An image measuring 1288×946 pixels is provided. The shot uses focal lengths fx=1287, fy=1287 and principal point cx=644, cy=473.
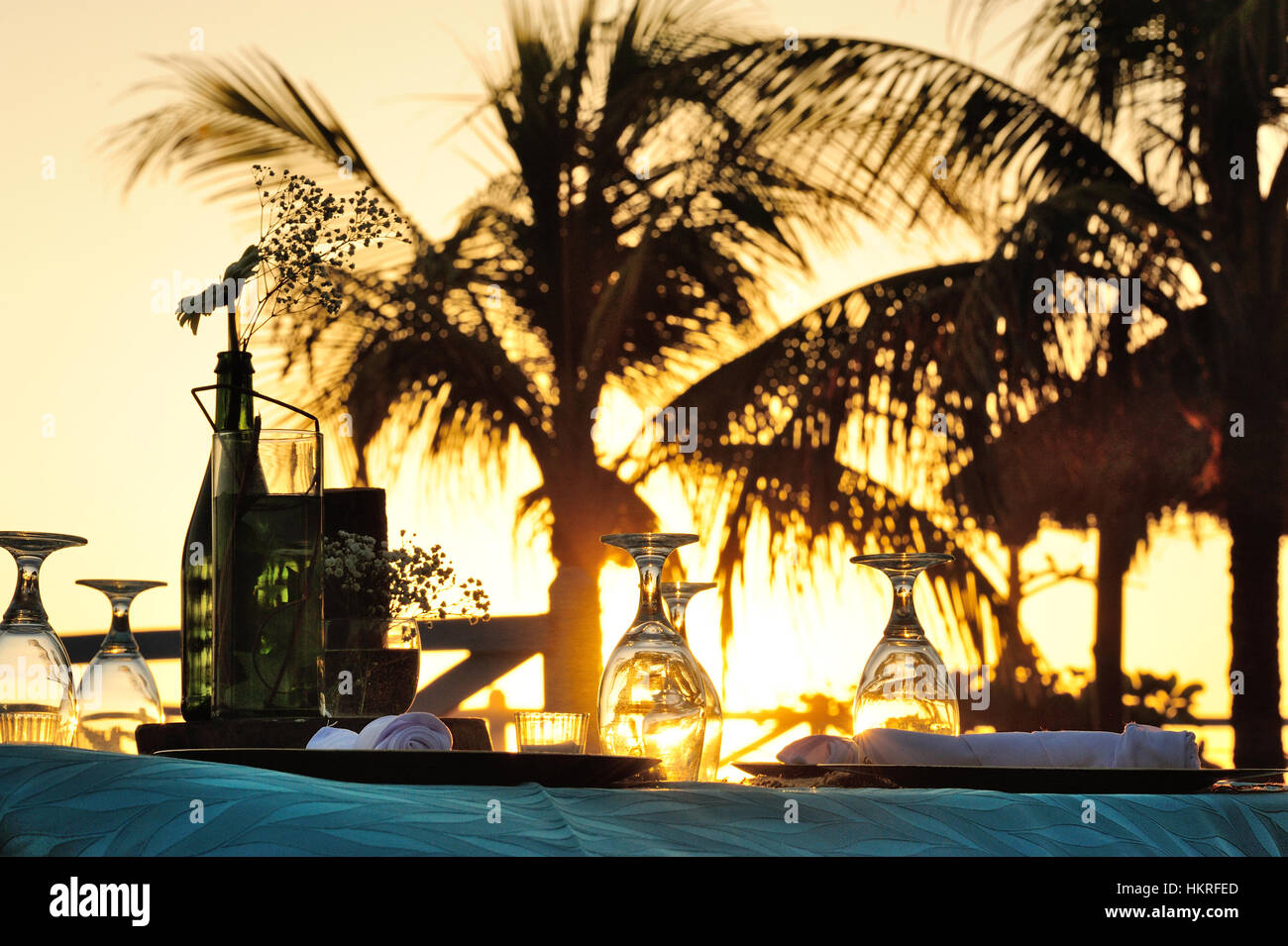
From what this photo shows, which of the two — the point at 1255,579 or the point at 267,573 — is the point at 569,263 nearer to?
the point at 1255,579

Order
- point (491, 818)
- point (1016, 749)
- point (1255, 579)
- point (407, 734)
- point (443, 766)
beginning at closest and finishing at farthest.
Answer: point (491, 818) < point (443, 766) < point (407, 734) < point (1016, 749) < point (1255, 579)

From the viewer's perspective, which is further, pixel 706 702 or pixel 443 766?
pixel 706 702

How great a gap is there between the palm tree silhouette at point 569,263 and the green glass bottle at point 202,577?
3.68m

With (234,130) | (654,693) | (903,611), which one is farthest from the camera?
(234,130)

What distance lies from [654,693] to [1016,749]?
11.6 inches

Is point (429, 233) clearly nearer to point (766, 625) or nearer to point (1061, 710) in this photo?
point (766, 625)

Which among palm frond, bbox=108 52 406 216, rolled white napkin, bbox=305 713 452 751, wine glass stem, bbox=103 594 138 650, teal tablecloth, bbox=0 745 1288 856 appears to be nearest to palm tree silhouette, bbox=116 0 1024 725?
palm frond, bbox=108 52 406 216

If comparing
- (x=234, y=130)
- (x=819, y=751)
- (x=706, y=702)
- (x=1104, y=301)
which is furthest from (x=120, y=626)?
(x=234, y=130)

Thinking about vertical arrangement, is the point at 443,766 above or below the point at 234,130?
below

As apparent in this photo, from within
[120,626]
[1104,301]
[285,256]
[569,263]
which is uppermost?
[569,263]

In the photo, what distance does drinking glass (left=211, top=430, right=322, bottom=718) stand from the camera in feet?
3.92

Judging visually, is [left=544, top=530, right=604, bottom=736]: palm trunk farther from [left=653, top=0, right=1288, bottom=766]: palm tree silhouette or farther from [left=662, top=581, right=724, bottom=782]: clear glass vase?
[left=662, top=581, right=724, bottom=782]: clear glass vase

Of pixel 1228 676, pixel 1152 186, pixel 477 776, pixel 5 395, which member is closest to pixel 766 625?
pixel 1228 676

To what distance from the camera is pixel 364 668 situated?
1.23 meters
